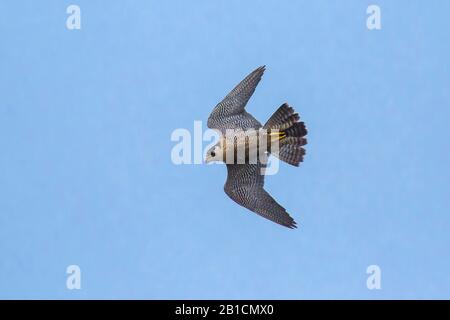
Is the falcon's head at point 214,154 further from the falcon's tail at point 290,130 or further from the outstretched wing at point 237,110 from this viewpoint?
the falcon's tail at point 290,130

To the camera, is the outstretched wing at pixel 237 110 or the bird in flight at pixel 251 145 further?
the outstretched wing at pixel 237 110

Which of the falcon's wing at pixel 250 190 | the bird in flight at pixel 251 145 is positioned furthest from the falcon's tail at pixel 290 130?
the falcon's wing at pixel 250 190

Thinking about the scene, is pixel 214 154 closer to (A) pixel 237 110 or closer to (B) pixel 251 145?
(B) pixel 251 145

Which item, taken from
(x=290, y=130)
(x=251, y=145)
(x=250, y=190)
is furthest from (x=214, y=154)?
(x=290, y=130)

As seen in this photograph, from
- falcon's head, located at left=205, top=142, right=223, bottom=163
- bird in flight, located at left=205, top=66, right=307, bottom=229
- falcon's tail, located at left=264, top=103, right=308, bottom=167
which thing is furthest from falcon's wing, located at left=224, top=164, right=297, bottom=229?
falcon's tail, located at left=264, top=103, right=308, bottom=167
